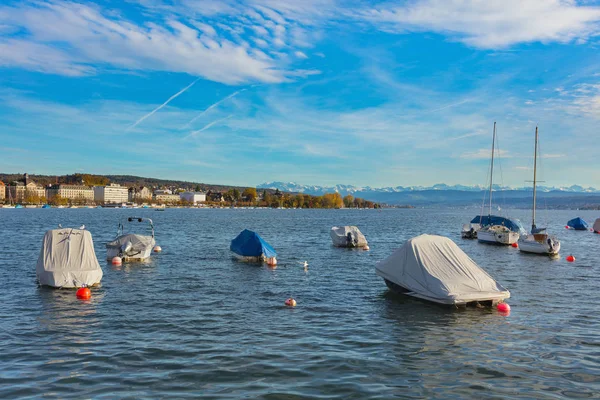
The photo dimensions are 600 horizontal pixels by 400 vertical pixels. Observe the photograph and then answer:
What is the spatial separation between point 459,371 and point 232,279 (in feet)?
67.7

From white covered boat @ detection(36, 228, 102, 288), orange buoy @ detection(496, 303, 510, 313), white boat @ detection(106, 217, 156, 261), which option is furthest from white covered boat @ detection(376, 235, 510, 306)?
white boat @ detection(106, 217, 156, 261)

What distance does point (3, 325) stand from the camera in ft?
67.2

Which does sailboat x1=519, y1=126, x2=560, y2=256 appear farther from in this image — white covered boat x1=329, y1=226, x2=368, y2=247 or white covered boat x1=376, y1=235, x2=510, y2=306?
white covered boat x1=376, y1=235, x2=510, y2=306

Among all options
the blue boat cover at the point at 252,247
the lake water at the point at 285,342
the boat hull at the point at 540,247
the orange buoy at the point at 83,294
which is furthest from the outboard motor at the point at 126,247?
the boat hull at the point at 540,247

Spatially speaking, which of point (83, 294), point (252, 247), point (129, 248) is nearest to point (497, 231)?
point (252, 247)

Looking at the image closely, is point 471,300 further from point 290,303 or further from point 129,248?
Answer: point 129,248

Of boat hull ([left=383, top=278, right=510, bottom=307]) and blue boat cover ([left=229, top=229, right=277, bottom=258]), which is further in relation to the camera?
blue boat cover ([left=229, top=229, right=277, bottom=258])

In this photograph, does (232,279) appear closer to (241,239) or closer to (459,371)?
(241,239)

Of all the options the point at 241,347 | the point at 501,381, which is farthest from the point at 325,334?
the point at 501,381

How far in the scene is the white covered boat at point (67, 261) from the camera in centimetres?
2797

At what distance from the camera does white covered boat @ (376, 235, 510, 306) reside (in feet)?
79.2

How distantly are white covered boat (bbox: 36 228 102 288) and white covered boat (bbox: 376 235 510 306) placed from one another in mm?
17475

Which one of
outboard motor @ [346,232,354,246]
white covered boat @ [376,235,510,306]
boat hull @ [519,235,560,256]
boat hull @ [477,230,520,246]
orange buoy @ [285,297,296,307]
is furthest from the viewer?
boat hull @ [477,230,520,246]

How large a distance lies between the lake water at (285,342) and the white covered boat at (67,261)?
940 millimetres
